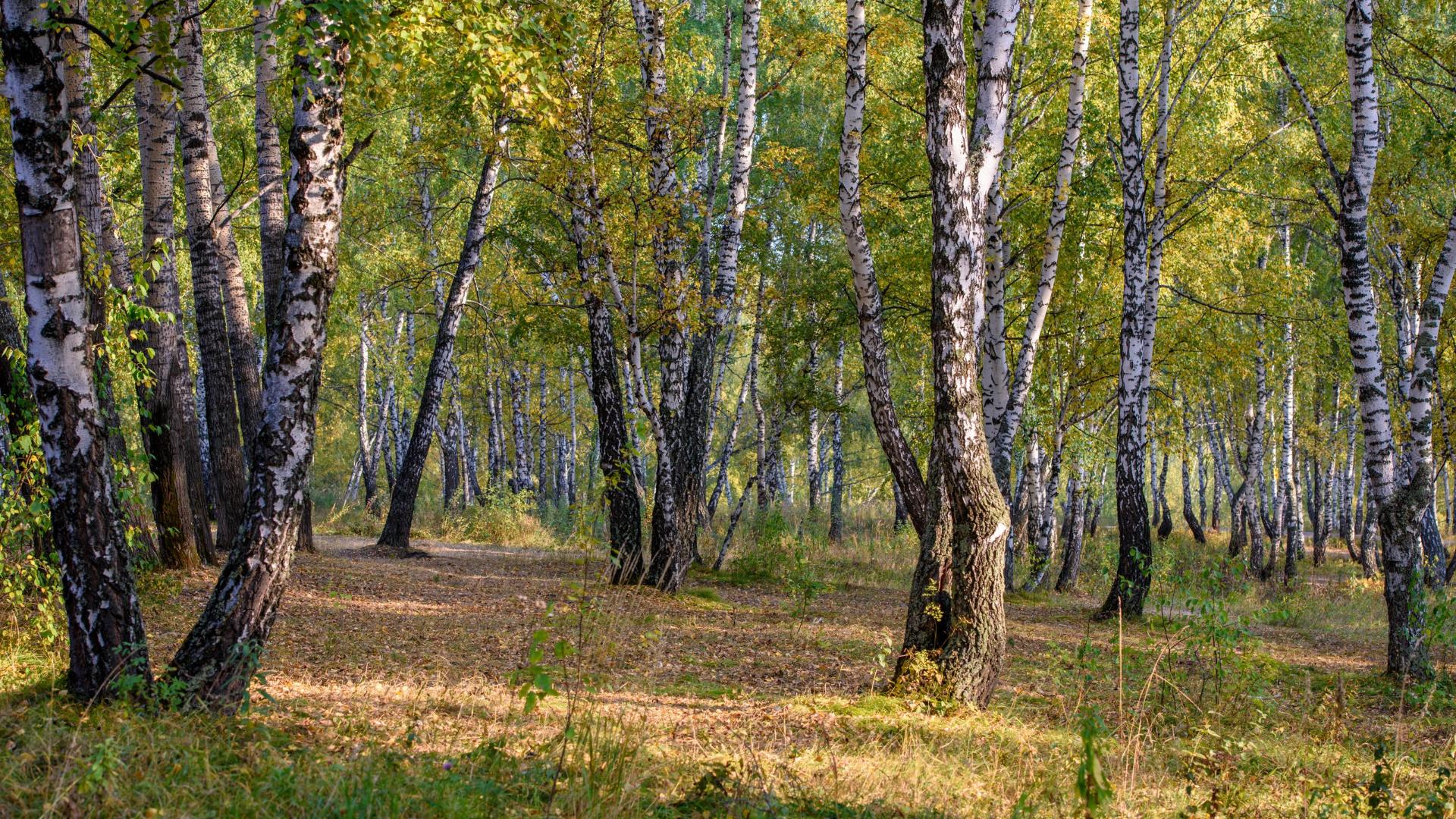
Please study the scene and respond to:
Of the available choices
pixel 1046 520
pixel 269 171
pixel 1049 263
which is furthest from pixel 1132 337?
pixel 269 171

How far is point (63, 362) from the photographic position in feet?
15.0

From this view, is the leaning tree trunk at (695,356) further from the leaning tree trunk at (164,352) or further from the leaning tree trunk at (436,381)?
the leaning tree trunk at (164,352)

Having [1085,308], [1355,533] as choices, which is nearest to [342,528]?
[1085,308]

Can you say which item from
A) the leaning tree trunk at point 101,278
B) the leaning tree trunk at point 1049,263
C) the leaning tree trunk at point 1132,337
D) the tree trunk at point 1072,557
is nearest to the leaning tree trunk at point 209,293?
the leaning tree trunk at point 101,278

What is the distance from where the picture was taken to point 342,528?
20312 mm

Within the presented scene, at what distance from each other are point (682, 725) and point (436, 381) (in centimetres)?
999

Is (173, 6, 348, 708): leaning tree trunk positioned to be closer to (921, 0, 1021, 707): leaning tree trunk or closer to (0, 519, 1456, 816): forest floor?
(0, 519, 1456, 816): forest floor

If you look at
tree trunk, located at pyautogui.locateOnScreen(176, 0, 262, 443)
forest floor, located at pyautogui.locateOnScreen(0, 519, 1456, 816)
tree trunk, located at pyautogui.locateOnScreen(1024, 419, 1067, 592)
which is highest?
tree trunk, located at pyautogui.locateOnScreen(176, 0, 262, 443)

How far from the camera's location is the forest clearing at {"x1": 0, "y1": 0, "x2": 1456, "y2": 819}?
456cm

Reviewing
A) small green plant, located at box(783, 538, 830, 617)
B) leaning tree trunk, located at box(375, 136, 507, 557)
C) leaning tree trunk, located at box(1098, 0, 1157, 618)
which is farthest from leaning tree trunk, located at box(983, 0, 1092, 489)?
leaning tree trunk, located at box(375, 136, 507, 557)

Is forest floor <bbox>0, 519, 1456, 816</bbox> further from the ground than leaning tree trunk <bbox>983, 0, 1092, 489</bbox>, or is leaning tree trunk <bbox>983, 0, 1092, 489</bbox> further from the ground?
leaning tree trunk <bbox>983, 0, 1092, 489</bbox>

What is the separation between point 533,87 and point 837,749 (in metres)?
4.51

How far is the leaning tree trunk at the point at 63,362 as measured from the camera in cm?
448

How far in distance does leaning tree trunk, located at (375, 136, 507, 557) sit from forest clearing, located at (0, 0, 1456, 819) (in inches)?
3.2
